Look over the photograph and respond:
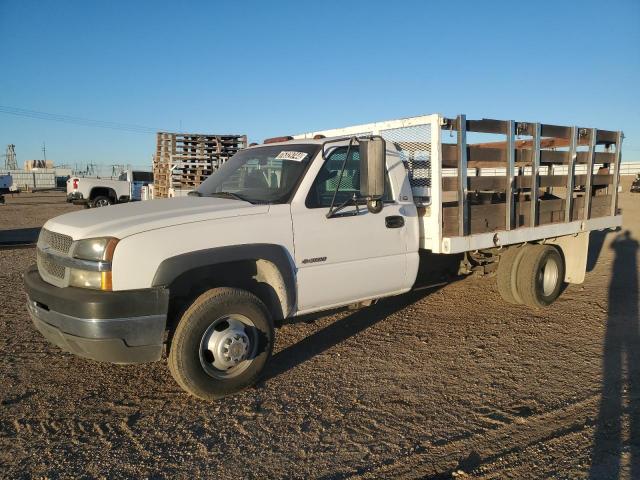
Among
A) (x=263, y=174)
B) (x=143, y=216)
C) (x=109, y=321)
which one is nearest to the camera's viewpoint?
(x=109, y=321)

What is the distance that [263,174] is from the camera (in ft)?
15.7

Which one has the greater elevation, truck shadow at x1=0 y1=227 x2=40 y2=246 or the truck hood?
the truck hood

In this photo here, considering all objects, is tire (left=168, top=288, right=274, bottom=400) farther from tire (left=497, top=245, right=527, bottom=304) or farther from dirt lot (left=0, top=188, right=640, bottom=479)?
tire (left=497, top=245, right=527, bottom=304)

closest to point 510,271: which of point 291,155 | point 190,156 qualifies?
point 291,155

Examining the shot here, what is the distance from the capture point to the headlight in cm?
349

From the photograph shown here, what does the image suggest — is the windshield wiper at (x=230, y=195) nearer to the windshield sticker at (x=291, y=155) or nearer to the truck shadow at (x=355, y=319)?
the windshield sticker at (x=291, y=155)

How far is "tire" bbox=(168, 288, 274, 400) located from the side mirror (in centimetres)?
122

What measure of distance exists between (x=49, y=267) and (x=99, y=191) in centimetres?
2224

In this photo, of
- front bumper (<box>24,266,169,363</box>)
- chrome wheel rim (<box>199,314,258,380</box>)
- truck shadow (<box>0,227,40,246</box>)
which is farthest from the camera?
truck shadow (<box>0,227,40,246</box>)

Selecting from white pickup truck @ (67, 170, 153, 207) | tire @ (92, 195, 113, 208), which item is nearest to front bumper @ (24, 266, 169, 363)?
white pickup truck @ (67, 170, 153, 207)

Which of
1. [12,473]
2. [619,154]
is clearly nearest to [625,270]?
[619,154]

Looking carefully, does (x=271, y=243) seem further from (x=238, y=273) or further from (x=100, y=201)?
(x=100, y=201)

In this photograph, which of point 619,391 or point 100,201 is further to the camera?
point 100,201

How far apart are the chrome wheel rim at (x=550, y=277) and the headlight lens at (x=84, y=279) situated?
5.31m
